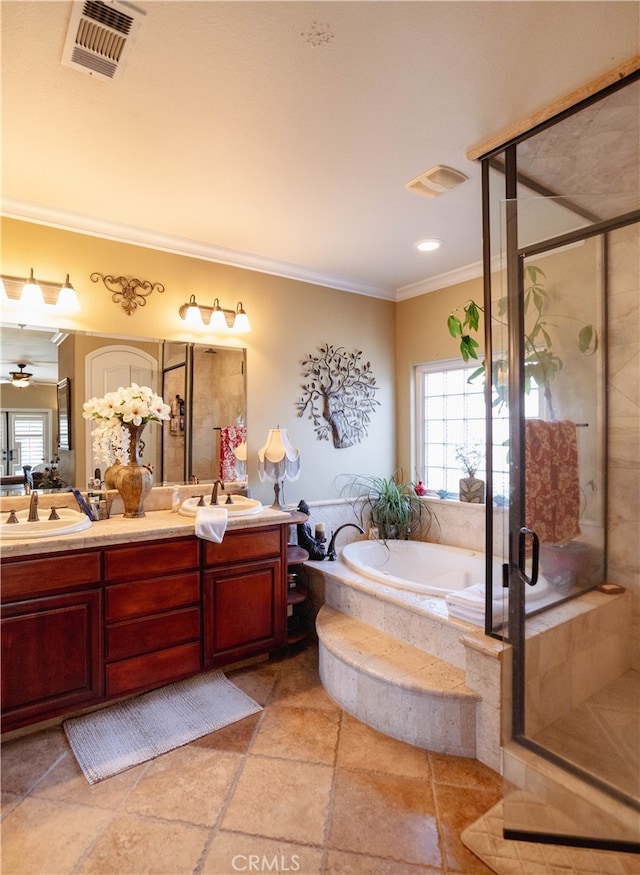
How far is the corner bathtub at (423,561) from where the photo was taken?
10.8ft

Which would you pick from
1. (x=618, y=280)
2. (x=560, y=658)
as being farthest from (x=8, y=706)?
(x=618, y=280)

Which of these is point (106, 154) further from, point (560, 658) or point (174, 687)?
point (560, 658)

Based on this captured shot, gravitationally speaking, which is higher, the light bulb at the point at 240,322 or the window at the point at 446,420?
the light bulb at the point at 240,322

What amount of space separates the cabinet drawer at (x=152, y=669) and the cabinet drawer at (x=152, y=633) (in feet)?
0.12

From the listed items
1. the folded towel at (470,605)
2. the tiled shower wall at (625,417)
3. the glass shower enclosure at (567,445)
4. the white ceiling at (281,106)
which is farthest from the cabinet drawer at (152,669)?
the white ceiling at (281,106)

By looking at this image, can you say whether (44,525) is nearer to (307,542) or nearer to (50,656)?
(50,656)

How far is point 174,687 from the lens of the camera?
8.19ft

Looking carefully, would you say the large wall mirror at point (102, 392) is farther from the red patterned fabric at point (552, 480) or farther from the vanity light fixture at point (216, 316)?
the red patterned fabric at point (552, 480)

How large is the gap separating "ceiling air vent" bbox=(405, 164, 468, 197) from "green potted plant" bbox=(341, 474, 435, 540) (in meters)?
2.21

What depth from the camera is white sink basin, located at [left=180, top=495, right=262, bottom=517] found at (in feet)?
8.61

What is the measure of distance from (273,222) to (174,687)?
2743 millimetres

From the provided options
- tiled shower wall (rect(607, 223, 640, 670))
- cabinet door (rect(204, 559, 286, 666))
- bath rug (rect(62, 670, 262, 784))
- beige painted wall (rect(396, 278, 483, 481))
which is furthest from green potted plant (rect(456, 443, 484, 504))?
bath rug (rect(62, 670, 262, 784))

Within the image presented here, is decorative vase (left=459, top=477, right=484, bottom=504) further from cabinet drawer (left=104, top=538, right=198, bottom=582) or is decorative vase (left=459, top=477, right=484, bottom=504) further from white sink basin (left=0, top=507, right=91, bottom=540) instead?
white sink basin (left=0, top=507, right=91, bottom=540)

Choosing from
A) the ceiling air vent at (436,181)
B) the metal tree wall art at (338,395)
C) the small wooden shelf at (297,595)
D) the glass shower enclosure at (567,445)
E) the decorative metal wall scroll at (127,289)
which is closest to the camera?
the glass shower enclosure at (567,445)
